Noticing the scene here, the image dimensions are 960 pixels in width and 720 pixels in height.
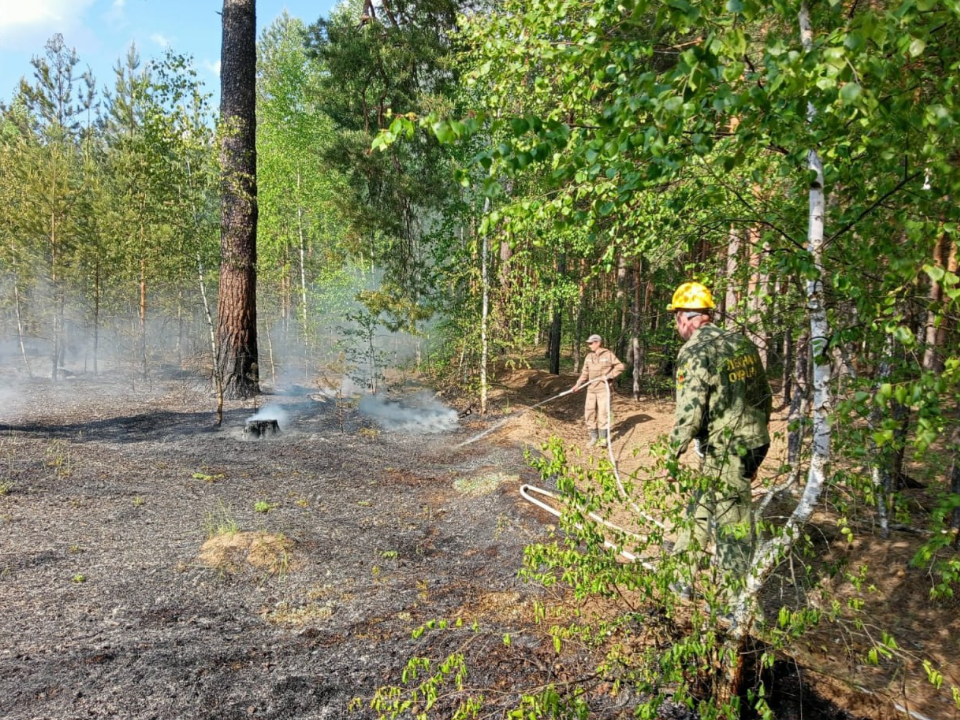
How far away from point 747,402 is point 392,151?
11.3m

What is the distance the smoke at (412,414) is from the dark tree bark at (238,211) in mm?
2700

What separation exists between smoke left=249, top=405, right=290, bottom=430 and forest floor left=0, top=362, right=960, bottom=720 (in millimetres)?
920

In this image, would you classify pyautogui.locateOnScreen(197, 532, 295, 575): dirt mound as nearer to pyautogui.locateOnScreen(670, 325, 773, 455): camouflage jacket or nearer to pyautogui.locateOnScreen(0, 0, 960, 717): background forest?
pyautogui.locateOnScreen(0, 0, 960, 717): background forest

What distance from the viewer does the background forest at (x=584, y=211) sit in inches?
75.9

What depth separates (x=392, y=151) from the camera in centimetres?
1306

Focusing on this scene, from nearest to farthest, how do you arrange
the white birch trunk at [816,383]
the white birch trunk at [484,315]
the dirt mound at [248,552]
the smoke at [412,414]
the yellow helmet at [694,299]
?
the white birch trunk at [816,383], the yellow helmet at [694,299], the dirt mound at [248,552], the smoke at [412,414], the white birch trunk at [484,315]

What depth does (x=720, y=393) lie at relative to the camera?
375 cm

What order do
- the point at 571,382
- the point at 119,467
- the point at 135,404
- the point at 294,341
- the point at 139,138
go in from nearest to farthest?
the point at 119,467 < the point at 139,138 < the point at 135,404 < the point at 571,382 < the point at 294,341

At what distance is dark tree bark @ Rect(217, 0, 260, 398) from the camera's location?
10.4m

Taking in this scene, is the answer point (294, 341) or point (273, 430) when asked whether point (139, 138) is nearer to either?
point (273, 430)

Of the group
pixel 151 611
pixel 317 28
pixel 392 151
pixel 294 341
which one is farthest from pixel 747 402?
pixel 294 341

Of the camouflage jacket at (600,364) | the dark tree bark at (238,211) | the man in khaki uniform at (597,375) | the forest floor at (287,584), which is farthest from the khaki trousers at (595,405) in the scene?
the dark tree bark at (238,211)

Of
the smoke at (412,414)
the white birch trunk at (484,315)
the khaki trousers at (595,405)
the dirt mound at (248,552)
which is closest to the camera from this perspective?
the dirt mound at (248,552)

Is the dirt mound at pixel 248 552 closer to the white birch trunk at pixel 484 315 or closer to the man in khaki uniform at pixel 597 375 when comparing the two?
the man in khaki uniform at pixel 597 375
